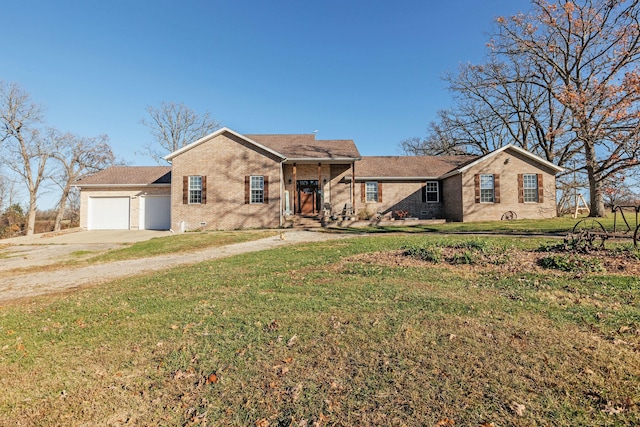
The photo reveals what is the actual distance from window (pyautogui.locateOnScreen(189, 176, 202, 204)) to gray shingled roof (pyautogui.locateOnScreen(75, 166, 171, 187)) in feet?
13.3

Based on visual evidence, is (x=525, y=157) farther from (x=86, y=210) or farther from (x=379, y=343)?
(x=86, y=210)

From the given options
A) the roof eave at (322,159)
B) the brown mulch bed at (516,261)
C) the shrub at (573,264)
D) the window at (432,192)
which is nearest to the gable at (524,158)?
the window at (432,192)

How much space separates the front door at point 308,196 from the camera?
21.7 meters

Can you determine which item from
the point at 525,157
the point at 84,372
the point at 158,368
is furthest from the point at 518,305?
the point at 525,157

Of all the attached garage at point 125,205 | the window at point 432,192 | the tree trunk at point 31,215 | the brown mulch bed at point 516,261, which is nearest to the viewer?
the brown mulch bed at point 516,261

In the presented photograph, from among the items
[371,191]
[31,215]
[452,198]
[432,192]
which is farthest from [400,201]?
[31,215]

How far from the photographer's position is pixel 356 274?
6508mm

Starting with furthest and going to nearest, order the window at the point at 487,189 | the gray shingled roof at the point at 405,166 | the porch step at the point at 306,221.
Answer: the gray shingled roof at the point at 405,166 → the window at the point at 487,189 → the porch step at the point at 306,221

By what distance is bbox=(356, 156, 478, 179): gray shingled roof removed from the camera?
22109 millimetres

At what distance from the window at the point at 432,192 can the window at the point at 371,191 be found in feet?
11.9

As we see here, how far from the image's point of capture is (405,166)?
76.4 ft

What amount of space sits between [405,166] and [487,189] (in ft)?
19.0

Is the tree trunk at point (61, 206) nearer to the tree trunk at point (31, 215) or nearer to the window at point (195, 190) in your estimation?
the tree trunk at point (31, 215)

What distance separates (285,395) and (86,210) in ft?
80.9
